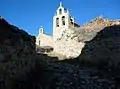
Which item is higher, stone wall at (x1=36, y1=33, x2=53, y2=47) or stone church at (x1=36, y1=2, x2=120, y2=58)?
stone wall at (x1=36, y1=33, x2=53, y2=47)

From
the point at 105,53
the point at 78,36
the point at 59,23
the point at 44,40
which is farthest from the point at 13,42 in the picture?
the point at 59,23

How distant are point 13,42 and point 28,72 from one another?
4.83 feet

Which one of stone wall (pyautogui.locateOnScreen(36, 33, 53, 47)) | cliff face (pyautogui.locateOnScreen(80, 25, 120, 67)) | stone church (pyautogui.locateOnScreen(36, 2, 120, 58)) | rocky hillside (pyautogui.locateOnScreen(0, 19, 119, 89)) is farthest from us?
stone wall (pyautogui.locateOnScreen(36, 33, 53, 47))

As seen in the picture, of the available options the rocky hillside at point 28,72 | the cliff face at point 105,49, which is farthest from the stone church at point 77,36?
the rocky hillside at point 28,72

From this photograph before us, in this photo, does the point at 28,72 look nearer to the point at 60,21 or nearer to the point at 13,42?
the point at 13,42

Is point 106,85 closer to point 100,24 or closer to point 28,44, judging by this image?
point 28,44

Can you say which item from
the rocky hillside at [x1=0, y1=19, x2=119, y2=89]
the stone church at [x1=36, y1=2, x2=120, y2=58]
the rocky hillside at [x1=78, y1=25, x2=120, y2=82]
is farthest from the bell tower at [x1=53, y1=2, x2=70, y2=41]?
the rocky hillside at [x1=0, y1=19, x2=119, y2=89]

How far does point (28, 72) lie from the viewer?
11961 millimetres

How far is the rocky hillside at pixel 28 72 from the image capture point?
10.9m

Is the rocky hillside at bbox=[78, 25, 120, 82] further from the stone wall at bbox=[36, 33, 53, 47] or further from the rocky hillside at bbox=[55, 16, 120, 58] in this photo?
the stone wall at bbox=[36, 33, 53, 47]

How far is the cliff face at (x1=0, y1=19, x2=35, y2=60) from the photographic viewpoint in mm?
11304

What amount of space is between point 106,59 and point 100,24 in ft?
31.9

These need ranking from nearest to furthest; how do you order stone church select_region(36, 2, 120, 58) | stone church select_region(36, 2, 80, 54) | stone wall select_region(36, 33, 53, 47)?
stone church select_region(36, 2, 120, 58), stone wall select_region(36, 33, 53, 47), stone church select_region(36, 2, 80, 54)

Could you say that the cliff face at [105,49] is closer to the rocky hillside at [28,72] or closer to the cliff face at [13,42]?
the rocky hillside at [28,72]
